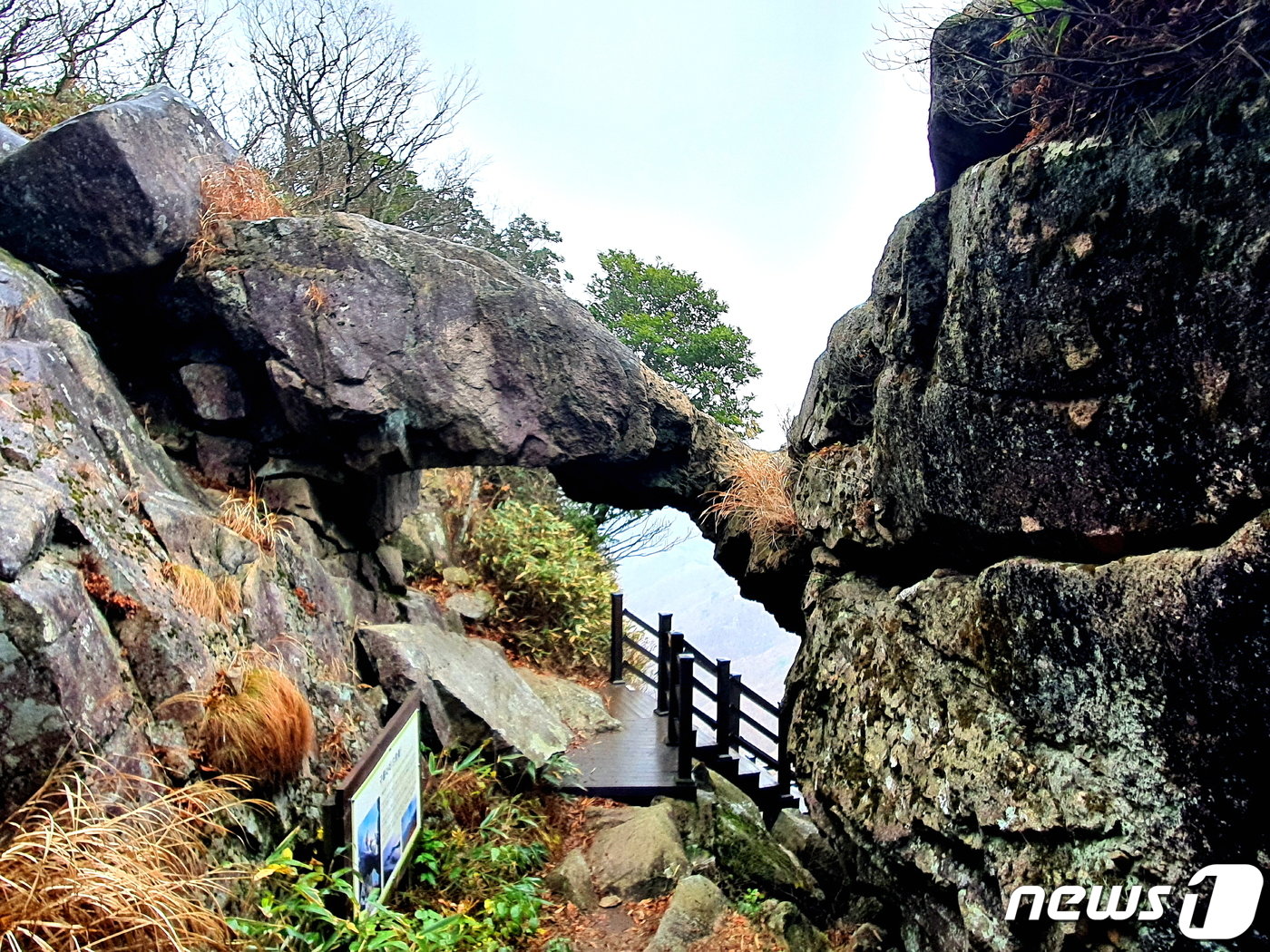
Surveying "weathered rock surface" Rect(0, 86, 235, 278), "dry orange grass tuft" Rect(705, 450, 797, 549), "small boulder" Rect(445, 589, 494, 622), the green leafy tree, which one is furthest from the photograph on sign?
the green leafy tree

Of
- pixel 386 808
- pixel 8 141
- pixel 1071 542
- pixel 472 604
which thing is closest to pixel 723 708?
pixel 472 604

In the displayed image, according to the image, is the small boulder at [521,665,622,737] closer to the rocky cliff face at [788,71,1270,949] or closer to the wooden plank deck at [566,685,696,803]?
the wooden plank deck at [566,685,696,803]

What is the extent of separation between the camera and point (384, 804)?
3838mm

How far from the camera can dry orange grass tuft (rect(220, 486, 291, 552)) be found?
16.5 feet

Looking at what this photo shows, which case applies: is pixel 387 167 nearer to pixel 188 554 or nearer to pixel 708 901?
pixel 188 554

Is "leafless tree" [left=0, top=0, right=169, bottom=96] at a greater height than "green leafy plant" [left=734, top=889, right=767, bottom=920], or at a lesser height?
greater

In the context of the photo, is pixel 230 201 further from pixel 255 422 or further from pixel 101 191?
pixel 255 422

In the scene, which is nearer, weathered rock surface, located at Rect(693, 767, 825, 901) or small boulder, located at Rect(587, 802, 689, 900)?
small boulder, located at Rect(587, 802, 689, 900)

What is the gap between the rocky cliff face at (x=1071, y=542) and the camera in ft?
8.35

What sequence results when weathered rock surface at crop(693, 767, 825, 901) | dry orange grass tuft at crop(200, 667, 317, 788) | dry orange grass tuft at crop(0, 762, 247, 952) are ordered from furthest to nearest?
weathered rock surface at crop(693, 767, 825, 901), dry orange grass tuft at crop(200, 667, 317, 788), dry orange grass tuft at crop(0, 762, 247, 952)

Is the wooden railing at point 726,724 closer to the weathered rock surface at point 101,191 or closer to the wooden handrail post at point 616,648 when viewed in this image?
the wooden handrail post at point 616,648

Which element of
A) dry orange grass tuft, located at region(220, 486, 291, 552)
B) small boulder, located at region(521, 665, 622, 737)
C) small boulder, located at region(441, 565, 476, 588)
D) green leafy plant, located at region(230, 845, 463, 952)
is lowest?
small boulder, located at region(521, 665, 622, 737)

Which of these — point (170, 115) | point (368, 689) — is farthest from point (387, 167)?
point (368, 689)

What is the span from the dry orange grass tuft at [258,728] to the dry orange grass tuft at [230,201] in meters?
3.41
